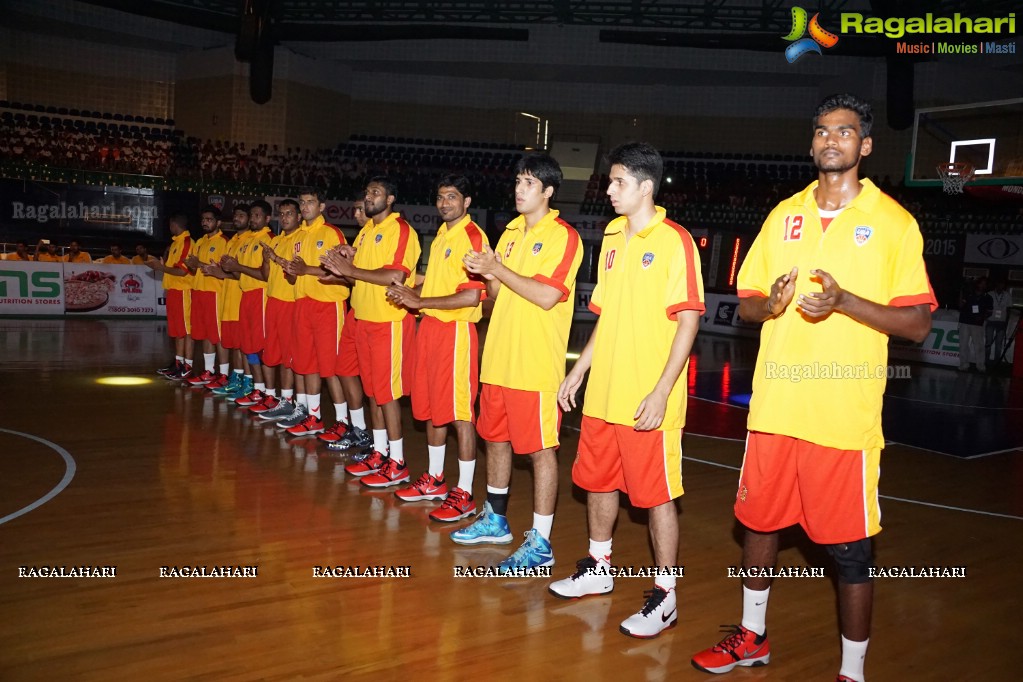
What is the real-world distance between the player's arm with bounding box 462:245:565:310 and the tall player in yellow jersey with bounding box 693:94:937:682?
1217 mm

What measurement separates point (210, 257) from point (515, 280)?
656 cm

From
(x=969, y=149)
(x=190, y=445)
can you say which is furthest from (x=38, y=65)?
(x=969, y=149)

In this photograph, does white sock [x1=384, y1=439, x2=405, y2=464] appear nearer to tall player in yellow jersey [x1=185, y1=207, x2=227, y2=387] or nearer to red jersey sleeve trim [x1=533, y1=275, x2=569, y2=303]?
red jersey sleeve trim [x1=533, y1=275, x2=569, y2=303]

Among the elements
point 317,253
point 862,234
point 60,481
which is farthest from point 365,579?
point 317,253

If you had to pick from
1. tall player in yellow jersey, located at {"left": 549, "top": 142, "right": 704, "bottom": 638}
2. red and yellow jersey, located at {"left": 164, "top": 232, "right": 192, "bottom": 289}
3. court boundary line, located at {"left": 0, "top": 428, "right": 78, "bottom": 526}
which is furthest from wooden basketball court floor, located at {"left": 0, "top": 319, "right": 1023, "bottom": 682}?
red and yellow jersey, located at {"left": 164, "top": 232, "right": 192, "bottom": 289}

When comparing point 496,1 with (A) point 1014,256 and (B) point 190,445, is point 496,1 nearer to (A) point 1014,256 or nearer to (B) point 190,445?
(A) point 1014,256

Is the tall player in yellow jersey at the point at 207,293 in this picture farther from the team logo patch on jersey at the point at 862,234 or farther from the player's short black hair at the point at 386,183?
the team logo patch on jersey at the point at 862,234

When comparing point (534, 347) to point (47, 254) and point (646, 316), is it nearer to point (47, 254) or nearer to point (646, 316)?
point (646, 316)

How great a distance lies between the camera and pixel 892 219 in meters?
2.94

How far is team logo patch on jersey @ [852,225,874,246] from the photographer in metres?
2.95

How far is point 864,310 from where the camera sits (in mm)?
2771

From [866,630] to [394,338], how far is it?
145 inches

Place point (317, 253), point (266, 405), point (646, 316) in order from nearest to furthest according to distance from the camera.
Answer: point (646, 316), point (317, 253), point (266, 405)

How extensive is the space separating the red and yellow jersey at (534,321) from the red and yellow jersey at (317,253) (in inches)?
101
